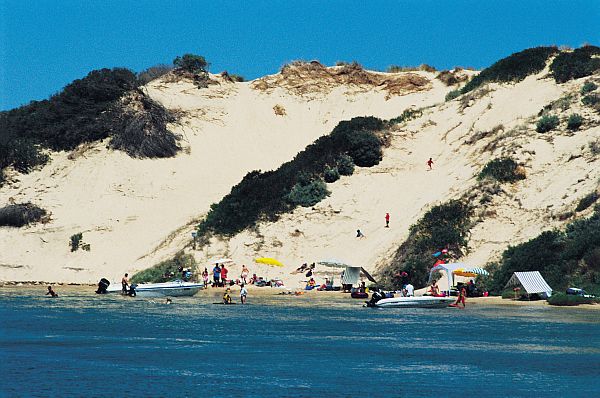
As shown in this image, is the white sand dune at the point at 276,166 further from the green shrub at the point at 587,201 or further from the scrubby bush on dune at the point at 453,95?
the scrubby bush on dune at the point at 453,95

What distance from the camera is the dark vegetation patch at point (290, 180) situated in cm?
5869

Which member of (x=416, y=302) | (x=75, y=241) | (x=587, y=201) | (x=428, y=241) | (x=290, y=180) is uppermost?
(x=290, y=180)

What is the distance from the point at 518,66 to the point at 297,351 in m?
44.6

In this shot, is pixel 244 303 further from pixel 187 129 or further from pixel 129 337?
pixel 187 129

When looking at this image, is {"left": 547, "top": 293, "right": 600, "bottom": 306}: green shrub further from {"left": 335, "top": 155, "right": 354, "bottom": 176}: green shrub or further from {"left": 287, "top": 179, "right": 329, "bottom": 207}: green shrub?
{"left": 335, "top": 155, "right": 354, "bottom": 176}: green shrub

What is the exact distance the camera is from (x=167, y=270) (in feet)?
178

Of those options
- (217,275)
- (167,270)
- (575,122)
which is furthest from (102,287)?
(575,122)

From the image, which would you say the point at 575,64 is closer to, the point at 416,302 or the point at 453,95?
the point at 453,95

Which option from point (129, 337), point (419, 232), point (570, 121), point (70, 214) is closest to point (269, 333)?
point (129, 337)

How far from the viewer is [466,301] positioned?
141 feet

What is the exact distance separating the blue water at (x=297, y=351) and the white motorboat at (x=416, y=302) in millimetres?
348

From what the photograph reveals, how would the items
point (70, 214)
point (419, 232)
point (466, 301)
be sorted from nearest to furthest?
point (466, 301) < point (419, 232) < point (70, 214)

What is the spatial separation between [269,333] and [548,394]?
1258 cm

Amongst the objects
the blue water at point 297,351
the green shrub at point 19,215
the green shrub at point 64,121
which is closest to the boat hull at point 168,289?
the blue water at point 297,351
